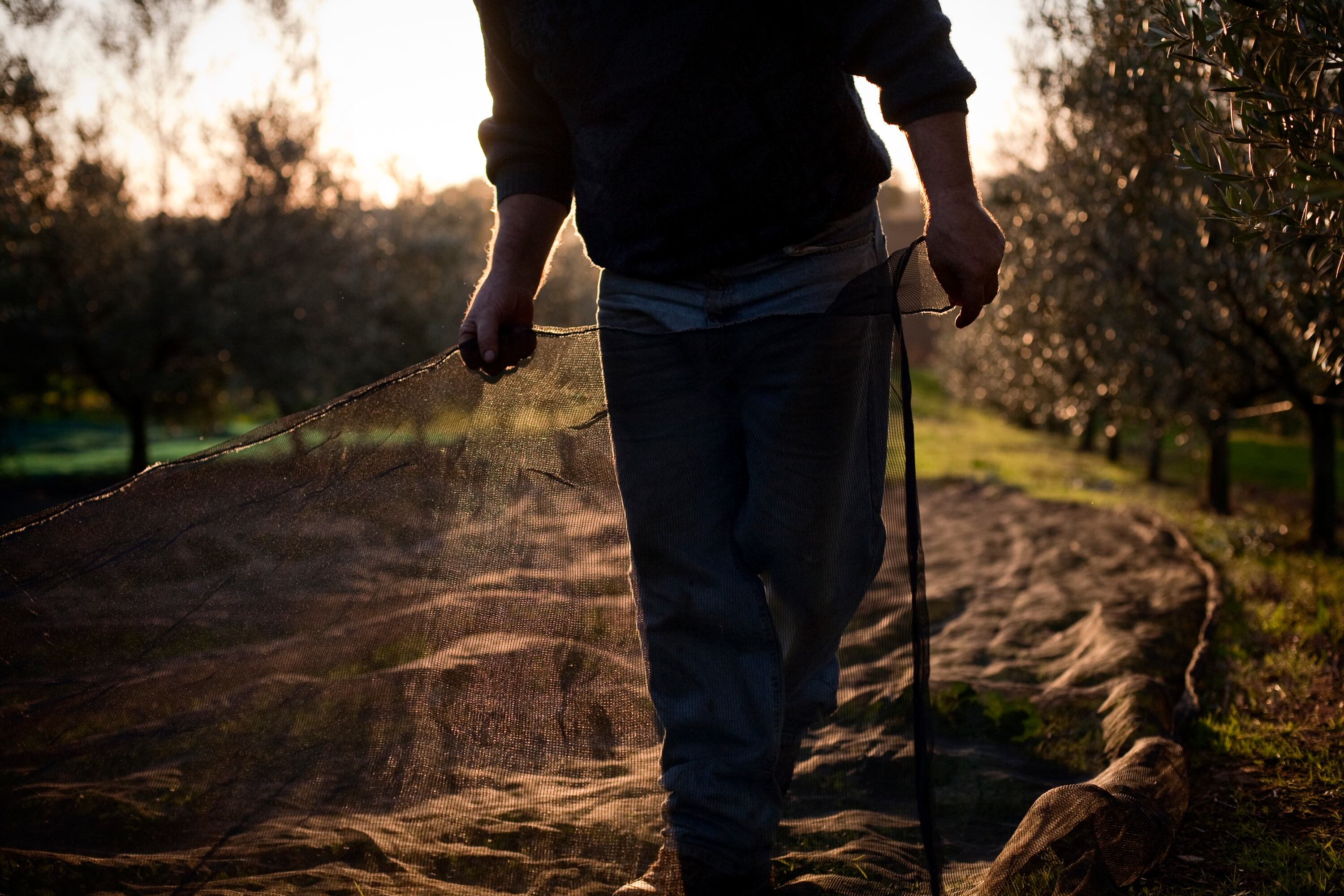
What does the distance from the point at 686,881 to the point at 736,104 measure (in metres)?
1.63

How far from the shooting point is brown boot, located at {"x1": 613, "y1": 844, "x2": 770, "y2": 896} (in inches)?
82.4

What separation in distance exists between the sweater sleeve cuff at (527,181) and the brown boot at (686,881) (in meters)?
1.61

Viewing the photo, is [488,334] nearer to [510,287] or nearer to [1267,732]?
[510,287]

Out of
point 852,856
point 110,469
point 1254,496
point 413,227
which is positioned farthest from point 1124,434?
point 852,856

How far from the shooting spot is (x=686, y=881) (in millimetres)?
2100

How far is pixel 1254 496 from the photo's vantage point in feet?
38.9

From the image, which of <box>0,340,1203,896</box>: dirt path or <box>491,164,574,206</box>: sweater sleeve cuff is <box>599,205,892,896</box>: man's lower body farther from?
Result: <box>491,164,574,206</box>: sweater sleeve cuff

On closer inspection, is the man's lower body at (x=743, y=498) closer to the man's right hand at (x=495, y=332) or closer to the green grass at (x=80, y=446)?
the man's right hand at (x=495, y=332)

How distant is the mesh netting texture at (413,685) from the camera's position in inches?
83.2

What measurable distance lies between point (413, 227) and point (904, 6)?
17184 millimetres

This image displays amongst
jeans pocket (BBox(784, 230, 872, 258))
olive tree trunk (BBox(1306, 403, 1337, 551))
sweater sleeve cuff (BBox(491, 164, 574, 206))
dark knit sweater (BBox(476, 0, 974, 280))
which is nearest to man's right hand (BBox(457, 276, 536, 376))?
sweater sleeve cuff (BBox(491, 164, 574, 206))

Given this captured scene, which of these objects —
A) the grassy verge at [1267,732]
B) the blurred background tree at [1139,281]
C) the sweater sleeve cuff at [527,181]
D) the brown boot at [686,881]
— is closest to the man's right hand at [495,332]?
the sweater sleeve cuff at [527,181]

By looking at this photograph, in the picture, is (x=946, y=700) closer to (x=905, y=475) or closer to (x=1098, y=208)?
(x=905, y=475)

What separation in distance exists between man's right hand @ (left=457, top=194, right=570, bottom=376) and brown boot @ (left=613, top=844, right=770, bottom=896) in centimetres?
123
